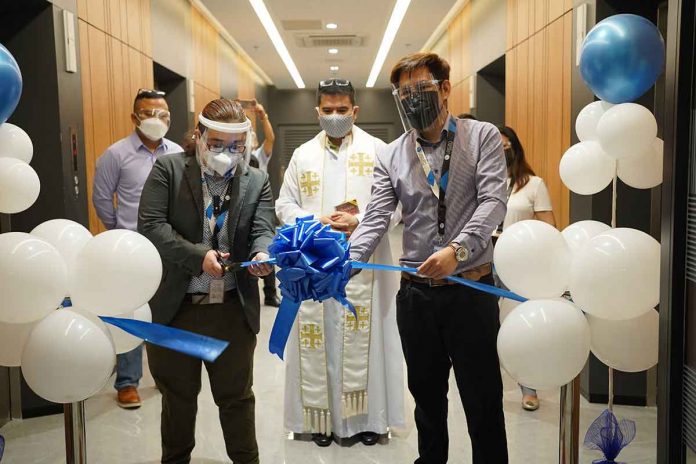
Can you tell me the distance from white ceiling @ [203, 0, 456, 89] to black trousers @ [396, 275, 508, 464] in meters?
5.78

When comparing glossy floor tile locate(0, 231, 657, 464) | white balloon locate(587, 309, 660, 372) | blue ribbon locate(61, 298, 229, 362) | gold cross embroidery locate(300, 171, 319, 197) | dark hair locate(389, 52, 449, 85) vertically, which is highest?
dark hair locate(389, 52, 449, 85)

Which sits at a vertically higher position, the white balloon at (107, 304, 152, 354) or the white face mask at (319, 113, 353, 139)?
the white face mask at (319, 113, 353, 139)

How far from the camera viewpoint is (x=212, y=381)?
2438 millimetres

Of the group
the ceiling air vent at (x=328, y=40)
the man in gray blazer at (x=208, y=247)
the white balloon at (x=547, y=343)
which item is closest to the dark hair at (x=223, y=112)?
the man in gray blazer at (x=208, y=247)

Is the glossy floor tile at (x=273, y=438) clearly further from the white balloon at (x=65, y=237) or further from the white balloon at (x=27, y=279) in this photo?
the white balloon at (x=27, y=279)

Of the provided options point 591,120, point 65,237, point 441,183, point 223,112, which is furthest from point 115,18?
point 591,120

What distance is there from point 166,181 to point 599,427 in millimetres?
1732

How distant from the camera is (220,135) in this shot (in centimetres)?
226

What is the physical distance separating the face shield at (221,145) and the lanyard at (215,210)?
0.29 ft

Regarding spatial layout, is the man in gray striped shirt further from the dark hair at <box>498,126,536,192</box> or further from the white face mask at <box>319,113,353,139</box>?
the dark hair at <box>498,126,536,192</box>

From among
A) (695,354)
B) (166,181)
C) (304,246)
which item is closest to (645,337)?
(695,354)

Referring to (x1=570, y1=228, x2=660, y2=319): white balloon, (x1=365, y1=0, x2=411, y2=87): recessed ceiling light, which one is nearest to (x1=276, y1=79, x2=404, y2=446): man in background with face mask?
(x1=570, y1=228, x2=660, y2=319): white balloon

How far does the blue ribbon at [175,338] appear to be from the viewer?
1.54 m

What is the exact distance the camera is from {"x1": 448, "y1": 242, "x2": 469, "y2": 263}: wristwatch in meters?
2.02
